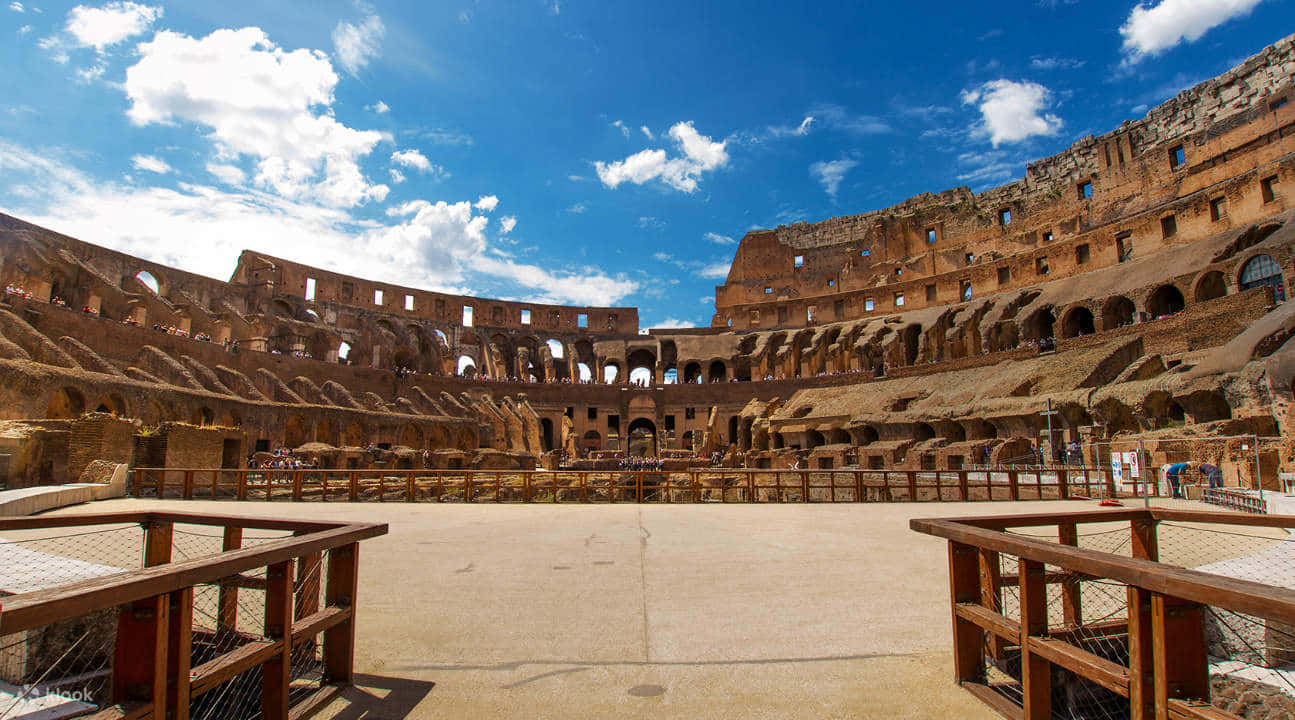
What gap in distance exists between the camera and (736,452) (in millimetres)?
38938

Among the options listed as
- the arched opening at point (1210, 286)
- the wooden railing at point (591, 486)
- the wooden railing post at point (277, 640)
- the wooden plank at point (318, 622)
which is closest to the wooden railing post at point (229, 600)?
the wooden plank at point (318, 622)

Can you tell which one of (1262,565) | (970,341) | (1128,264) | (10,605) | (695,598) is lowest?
(695,598)

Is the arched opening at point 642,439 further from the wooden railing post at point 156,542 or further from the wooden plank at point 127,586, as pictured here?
the wooden plank at point 127,586

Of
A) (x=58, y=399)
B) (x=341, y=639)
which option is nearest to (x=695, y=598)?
(x=341, y=639)

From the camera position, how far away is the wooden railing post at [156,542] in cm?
410

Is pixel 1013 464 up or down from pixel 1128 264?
down

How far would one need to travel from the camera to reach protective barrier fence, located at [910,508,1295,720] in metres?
2.59

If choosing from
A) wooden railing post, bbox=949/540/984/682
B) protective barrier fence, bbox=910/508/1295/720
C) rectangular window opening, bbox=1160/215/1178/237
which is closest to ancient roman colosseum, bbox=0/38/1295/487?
rectangular window opening, bbox=1160/215/1178/237

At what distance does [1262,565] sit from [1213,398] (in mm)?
19728

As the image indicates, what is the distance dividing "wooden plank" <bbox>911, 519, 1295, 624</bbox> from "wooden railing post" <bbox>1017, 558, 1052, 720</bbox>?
0.15m

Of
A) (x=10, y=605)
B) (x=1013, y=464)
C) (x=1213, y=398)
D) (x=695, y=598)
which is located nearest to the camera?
(x=10, y=605)

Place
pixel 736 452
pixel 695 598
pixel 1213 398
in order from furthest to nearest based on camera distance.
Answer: pixel 736 452
pixel 1213 398
pixel 695 598

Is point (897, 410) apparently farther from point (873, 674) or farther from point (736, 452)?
point (873, 674)

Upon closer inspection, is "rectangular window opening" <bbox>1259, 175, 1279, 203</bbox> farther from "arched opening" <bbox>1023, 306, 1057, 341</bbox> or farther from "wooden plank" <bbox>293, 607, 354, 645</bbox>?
"wooden plank" <bbox>293, 607, 354, 645</bbox>
